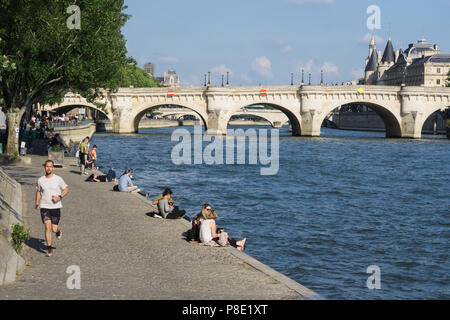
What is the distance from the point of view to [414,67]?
154 meters

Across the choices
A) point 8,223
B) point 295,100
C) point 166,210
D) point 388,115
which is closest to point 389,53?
point 388,115

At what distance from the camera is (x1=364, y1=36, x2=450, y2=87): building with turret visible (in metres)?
146

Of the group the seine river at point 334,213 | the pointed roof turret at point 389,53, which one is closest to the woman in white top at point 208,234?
the seine river at point 334,213

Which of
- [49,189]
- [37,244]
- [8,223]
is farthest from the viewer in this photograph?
[8,223]

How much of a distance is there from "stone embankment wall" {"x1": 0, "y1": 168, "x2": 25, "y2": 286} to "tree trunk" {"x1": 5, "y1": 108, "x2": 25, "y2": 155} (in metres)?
10.9

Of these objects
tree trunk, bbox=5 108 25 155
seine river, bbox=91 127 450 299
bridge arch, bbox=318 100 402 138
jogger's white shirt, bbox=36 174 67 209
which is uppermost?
bridge arch, bbox=318 100 402 138

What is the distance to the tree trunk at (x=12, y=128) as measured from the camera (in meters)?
31.7

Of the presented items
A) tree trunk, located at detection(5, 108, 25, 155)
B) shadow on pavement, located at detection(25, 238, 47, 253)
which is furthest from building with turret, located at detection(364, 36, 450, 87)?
shadow on pavement, located at detection(25, 238, 47, 253)

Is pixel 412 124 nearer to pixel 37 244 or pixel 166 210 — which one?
pixel 166 210

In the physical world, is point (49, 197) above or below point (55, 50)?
below

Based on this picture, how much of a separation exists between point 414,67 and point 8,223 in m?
151

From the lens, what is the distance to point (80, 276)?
11.4 m

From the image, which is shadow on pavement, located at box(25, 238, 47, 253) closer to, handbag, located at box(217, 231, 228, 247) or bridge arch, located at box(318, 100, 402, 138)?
handbag, located at box(217, 231, 228, 247)

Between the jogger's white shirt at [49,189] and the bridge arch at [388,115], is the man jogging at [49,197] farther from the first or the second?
the bridge arch at [388,115]
